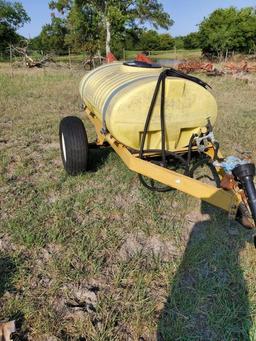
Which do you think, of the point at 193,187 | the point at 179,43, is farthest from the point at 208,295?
the point at 179,43

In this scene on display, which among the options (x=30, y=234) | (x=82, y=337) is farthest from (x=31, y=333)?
(x=30, y=234)

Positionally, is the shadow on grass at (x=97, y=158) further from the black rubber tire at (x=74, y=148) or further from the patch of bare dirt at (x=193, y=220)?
the patch of bare dirt at (x=193, y=220)

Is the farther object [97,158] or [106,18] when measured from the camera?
[106,18]

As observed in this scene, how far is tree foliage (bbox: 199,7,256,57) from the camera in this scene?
126ft

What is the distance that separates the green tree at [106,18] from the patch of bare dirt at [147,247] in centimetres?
3268

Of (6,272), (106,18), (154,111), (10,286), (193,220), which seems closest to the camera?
(10,286)

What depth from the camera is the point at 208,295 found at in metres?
2.55

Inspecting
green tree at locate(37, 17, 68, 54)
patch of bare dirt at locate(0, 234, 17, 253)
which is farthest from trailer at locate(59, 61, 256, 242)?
green tree at locate(37, 17, 68, 54)

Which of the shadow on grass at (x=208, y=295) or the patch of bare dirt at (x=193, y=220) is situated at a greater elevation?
the patch of bare dirt at (x=193, y=220)

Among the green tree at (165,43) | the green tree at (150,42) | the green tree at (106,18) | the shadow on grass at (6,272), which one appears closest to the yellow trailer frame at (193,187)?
the shadow on grass at (6,272)

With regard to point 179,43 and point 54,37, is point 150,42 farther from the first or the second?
point 54,37

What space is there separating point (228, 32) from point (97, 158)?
128 ft

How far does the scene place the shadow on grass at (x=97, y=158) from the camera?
15.5 feet

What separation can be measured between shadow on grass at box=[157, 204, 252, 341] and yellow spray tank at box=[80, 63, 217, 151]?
3.69 feet
